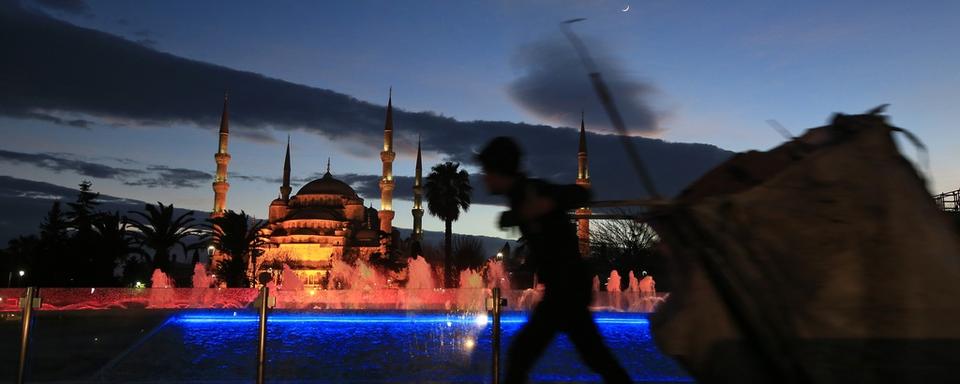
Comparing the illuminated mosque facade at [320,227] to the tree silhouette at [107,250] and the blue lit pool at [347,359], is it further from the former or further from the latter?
the blue lit pool at [347,359]

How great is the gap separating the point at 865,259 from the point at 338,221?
86076 millimetres

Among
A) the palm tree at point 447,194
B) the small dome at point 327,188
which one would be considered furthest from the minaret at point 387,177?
the palm tree at point 447,194

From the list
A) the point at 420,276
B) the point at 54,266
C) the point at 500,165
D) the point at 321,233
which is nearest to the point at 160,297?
the point at 500,165

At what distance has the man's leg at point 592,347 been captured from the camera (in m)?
3.00

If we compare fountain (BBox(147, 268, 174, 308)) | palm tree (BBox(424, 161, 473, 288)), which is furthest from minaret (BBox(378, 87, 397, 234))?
fountain (BBox(147, 268, 174, 308))

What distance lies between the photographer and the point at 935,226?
7.97ft

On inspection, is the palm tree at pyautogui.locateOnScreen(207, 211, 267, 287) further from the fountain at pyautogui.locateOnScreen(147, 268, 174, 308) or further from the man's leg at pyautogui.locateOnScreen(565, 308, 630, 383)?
the man's leg at pyautogui.locateOnScreen(565, 308, 630, 383)

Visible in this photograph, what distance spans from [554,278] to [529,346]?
13.1 inches

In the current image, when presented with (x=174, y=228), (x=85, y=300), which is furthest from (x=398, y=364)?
(x=174, y=228)

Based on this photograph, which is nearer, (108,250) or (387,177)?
(108,250)

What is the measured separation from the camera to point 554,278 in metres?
2.98

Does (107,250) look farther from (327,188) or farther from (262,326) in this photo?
(327,188)

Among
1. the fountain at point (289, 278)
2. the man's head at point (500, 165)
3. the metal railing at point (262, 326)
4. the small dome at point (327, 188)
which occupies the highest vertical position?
the small dome at point (327, 188)

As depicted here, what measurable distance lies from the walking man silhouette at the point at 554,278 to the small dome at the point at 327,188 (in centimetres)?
9187
